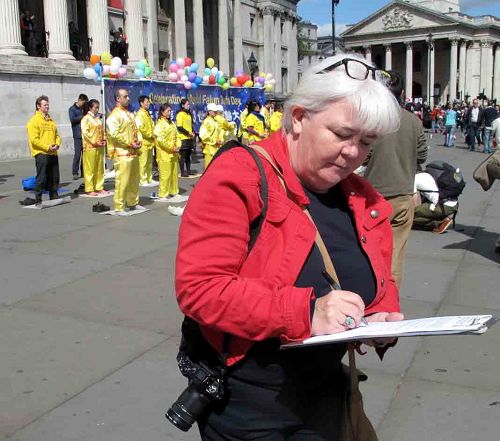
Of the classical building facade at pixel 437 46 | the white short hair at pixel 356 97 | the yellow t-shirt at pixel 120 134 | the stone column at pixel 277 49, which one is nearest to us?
the white short hair at pixel 356 97

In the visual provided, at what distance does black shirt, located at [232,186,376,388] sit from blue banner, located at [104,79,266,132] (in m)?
13.0

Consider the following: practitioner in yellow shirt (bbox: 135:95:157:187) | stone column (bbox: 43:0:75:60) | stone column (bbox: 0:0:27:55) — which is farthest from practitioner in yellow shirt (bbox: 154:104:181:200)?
stone column (bbox: 43:0:75:60)

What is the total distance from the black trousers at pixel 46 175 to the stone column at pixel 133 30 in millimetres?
23512

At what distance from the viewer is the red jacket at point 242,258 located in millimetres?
1599

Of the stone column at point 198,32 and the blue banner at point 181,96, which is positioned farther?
the stone column at point 198,32

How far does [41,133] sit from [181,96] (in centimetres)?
910

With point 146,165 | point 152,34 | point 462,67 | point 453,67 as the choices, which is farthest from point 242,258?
point 462,67

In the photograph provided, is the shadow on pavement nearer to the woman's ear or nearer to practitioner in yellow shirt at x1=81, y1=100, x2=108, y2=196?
the woman's ear

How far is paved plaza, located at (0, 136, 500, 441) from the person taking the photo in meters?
3.51

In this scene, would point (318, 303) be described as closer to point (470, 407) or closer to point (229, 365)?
point (229, 365)

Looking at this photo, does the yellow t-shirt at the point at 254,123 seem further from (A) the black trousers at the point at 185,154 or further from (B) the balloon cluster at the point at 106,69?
(B) the balloon cluster at the point at 106,69

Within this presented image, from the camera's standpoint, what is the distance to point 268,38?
183ft

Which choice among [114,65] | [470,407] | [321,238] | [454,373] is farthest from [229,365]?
[114,65]

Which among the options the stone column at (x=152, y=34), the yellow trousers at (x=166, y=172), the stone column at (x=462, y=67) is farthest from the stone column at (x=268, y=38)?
the yellow trousers at (x=166, y=172)
